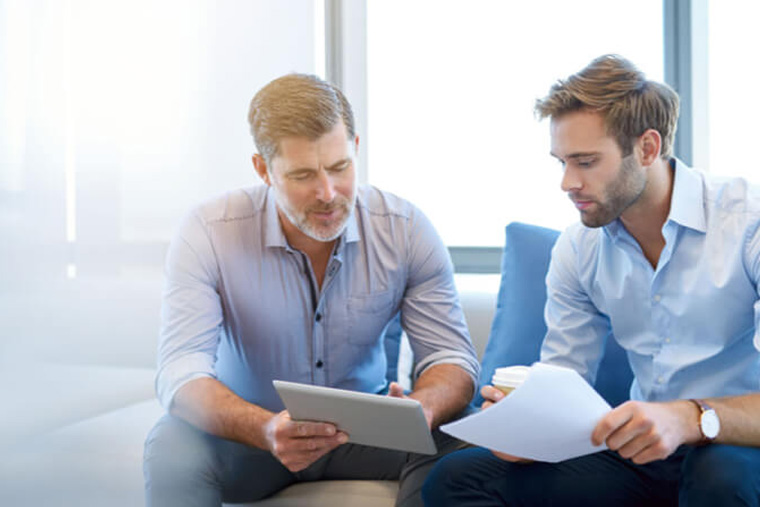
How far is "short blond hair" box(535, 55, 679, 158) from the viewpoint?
1.43 meters

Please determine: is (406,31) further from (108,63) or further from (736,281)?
(736,281)

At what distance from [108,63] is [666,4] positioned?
183cm

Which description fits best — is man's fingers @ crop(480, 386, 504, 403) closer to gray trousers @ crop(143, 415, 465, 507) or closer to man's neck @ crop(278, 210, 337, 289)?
gray trousers @ crop(143, 415, 465, 507)

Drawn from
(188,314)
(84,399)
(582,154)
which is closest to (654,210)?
(582,154)

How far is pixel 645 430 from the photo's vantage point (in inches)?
43.3

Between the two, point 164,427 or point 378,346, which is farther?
point 378,346

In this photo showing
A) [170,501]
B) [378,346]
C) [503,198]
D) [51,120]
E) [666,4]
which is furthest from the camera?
[503,198]

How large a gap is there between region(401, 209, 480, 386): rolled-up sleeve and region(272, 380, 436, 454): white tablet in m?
0.40

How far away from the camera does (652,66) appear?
247 cm

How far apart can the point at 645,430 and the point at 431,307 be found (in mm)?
605

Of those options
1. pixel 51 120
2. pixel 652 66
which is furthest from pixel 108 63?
pixel 652 66

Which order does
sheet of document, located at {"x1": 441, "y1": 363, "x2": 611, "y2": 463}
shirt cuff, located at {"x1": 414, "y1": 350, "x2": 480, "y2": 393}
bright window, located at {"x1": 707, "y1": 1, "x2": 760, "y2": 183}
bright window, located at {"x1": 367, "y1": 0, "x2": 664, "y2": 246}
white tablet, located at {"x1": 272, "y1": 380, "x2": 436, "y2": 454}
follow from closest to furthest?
sheet of document, located at {"x1": 441, "y1": 363, "x2": 611, "y2": 463} → white tablet, located at {"x1": 272, "y1": 380, "x2": 436, "y2": 454} → shirt cuff, located at {"x1": 414, "y1": 350, "x2": 480, "y2": 393} → bright window, located at {"x1": 707, "y1": 1, "x2": 760, "y2": 183} → bright window, located at {"x1": 367, "y1": 0, "x2": 664, "y2": 246}

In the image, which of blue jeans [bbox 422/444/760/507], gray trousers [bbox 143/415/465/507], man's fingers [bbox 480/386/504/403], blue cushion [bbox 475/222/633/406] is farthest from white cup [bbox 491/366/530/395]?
blue cushion [bbox 475/222/633/406]

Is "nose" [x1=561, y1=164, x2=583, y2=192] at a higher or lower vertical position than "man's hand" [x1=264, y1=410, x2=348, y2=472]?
higher
